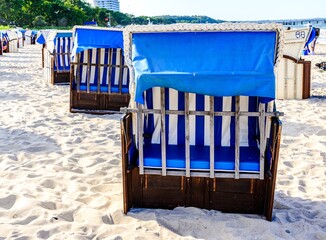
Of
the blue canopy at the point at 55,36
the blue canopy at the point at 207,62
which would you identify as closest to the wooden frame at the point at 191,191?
the blue canopy at the point at 207,62

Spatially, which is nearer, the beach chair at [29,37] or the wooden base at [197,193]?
the wooden base at [197,193]

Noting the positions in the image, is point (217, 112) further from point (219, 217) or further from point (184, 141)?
point (219, 217)

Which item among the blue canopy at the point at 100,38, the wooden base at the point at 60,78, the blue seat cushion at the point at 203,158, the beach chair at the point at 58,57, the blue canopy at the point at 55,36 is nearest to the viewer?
the blue seat cushion at the point at 203,158

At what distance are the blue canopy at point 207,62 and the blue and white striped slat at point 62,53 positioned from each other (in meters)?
8.51

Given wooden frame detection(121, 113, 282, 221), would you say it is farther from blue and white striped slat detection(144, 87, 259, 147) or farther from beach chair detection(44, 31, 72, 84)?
beach chair detection(44, 31, 72, 84)

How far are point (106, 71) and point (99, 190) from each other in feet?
13.5

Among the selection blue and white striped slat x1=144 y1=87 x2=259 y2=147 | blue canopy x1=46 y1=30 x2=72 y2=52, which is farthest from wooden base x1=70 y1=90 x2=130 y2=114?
blue and white striped slat x1=144 y1=87 x2=259 y2=147

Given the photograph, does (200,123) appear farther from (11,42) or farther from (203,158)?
(11,42)

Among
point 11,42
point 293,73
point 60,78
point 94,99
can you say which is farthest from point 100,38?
point 11,42

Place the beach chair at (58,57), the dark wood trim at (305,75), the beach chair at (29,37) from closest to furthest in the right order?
the dark wood trim at (305,75) → the beach chair at (58,57) → the beach chair at (29,37)

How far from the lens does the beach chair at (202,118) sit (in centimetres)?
310

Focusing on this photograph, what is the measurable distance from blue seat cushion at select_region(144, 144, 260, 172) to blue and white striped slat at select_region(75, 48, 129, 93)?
4424mm

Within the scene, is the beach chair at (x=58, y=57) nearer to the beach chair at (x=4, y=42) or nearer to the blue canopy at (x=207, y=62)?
the blue canopy at (x=207, y=62)

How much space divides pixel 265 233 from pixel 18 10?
230 ft
